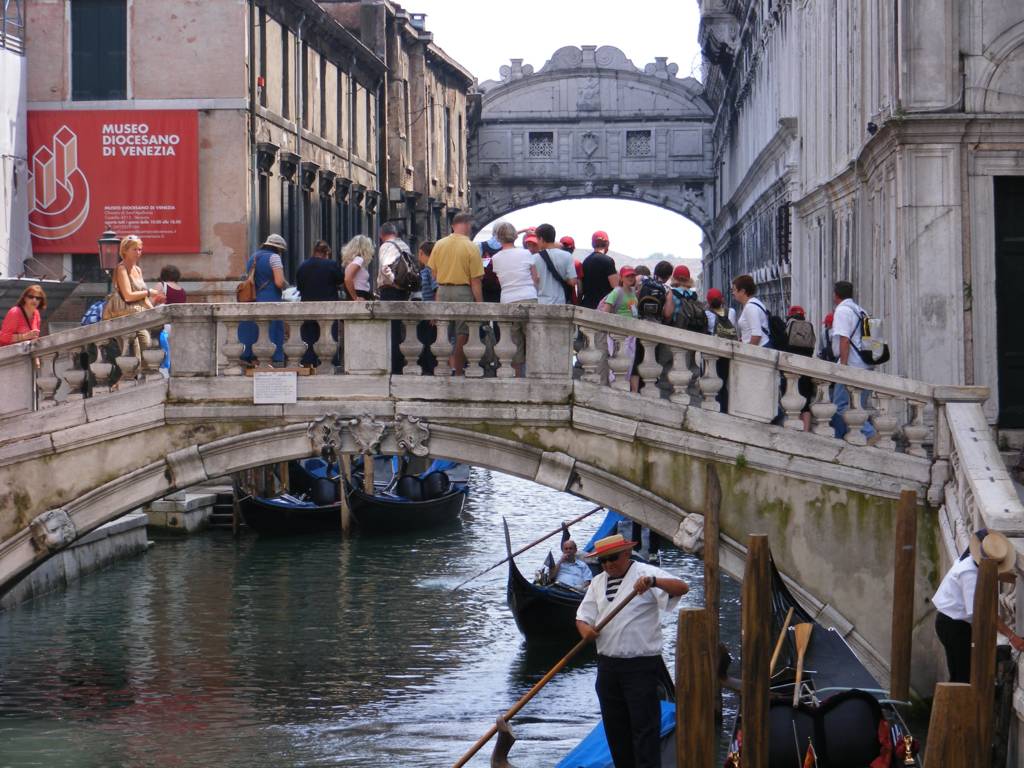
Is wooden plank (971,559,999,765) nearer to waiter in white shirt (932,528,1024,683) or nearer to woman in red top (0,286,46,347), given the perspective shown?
waiter in white shirt (932,528,1024,683)

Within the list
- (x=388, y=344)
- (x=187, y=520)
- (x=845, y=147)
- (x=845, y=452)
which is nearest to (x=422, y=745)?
(x=388, y=344)

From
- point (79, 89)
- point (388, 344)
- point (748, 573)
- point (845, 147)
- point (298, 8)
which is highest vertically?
point (298, 8)

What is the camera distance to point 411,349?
10227 mm

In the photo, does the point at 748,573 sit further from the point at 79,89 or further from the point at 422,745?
the point at 79,89

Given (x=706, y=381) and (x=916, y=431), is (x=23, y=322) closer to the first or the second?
(x=706, y=381)

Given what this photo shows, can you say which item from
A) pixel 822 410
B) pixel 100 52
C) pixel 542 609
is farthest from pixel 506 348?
pixel 100 52

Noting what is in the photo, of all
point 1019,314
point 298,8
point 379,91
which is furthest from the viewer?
point 379,91

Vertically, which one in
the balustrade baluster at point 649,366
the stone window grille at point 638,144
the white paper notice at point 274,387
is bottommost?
the white paper notice at point 274,387

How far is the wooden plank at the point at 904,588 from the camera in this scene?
31.3ft

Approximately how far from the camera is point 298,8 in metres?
22.6

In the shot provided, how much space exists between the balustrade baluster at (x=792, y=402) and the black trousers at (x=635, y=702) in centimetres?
226

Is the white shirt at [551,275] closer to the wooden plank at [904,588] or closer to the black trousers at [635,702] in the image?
the wooden plank at [904,588]

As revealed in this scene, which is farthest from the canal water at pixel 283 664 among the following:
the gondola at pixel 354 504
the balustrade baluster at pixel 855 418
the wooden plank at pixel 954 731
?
the wooden plank at pixel 954 731

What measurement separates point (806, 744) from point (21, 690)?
618cm
